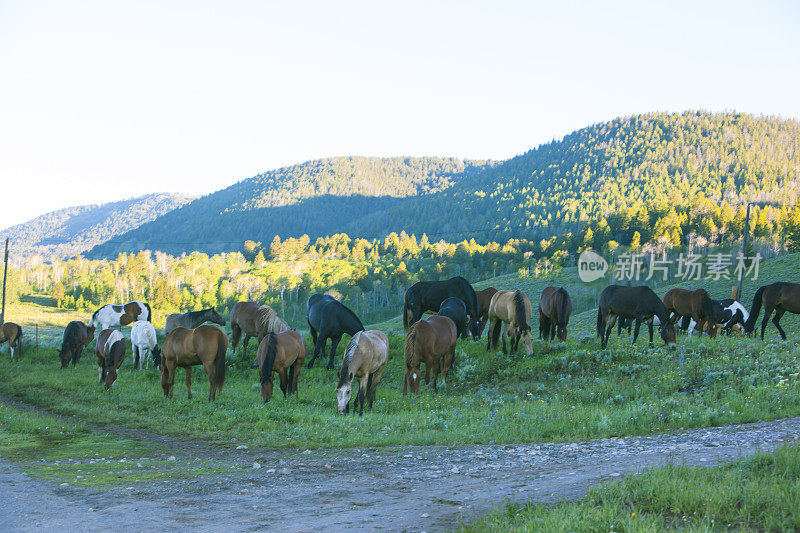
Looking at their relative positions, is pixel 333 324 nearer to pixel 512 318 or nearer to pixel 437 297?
pixel 437 297

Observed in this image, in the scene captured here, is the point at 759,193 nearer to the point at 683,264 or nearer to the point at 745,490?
the point at 683,264

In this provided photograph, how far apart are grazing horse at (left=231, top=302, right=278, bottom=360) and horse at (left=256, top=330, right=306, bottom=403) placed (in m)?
4.92

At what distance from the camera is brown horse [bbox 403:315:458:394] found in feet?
51.0

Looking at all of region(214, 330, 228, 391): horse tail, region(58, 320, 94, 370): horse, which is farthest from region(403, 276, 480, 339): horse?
region(58, 320, 94, 370): horse

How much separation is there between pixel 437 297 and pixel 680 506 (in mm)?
17500

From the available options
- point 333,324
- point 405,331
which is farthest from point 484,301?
point 333,324

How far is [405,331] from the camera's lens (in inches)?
871

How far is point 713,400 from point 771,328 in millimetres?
29799

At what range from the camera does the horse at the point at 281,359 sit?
15.1 m

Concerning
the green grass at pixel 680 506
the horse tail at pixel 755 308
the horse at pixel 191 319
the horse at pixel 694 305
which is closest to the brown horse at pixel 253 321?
the horse at pixel 191 319

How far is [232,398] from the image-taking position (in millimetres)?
15828

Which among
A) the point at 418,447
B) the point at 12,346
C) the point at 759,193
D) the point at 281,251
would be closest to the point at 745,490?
the point at 418,447

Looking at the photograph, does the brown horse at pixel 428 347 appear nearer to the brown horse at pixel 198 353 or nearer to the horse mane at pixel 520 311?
the horse mane at pixel 520 311

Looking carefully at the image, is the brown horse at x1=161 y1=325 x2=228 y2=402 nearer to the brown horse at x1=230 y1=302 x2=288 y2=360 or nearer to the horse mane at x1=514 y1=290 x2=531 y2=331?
the brown horse at x1=230 y1=302 x2=288 y2=360
